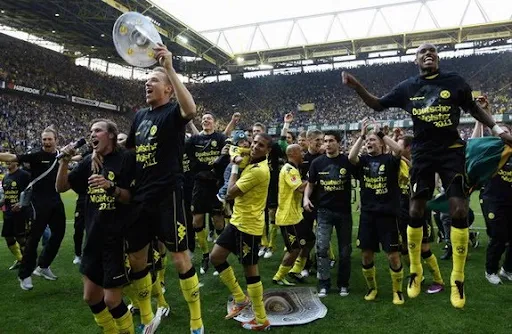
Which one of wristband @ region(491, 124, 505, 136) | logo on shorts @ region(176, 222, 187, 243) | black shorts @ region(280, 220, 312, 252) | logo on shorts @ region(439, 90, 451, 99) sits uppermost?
logo on shorts @ region(439, 90, 451, 99)

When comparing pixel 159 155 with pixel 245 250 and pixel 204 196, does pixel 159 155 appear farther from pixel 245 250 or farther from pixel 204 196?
pixel 204 196

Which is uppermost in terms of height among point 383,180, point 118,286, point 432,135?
point 432,135

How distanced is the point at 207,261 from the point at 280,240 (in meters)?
3.07

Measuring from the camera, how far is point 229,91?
4938cm

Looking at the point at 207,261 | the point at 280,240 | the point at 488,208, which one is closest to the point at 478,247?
the point at 488,208

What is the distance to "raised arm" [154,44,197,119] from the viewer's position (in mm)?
3461

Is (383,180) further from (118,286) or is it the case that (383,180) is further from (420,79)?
(118,286)

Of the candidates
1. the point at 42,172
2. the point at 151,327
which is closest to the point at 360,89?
the point at 151,327

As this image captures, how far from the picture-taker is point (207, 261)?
22.0 ft

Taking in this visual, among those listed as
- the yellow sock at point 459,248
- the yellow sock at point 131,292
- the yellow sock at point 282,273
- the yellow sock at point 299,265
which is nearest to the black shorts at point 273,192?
the yellow sock at point 299,265

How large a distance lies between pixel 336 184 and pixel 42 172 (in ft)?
14.4

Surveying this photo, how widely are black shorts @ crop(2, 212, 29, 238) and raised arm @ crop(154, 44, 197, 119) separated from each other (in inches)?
222

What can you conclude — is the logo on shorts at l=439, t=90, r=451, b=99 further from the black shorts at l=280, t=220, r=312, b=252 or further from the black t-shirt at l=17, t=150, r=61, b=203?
the black t-shirt at l=17, t=150, r=61, b=203

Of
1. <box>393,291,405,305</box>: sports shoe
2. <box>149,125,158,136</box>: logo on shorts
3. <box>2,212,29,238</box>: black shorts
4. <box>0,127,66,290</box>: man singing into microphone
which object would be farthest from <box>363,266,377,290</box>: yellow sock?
<box>2,212,29,238</box>: black shorts
